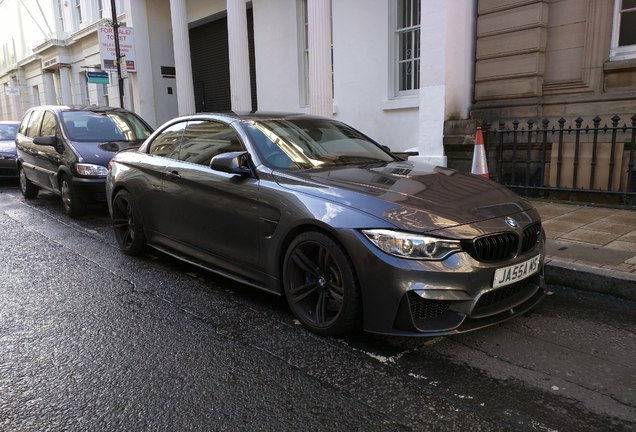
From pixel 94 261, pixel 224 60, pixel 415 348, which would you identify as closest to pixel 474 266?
pixel 415 348

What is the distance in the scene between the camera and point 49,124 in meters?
8.44

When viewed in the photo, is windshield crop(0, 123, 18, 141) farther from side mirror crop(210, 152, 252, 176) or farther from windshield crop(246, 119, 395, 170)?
side mirror crop(210, 152, 252, 176)

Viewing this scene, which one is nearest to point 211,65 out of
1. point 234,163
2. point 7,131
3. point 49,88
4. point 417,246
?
point 7,131

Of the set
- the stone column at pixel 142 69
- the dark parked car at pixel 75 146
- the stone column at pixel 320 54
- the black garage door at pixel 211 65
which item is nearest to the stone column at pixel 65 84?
the stone column at pixel 142 69

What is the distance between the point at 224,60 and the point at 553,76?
10870 mm

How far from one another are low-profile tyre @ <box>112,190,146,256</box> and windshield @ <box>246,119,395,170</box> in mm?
1853

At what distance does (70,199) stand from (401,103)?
6.33m

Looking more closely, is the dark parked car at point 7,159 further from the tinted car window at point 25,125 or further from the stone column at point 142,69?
the stone column at point 142,69

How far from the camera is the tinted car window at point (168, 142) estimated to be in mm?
4965

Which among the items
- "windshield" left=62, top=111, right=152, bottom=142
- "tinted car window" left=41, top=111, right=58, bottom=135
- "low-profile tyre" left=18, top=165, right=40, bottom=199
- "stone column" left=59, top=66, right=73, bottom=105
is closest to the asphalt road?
"windshield" left=62, top=111, right=152, bottom=142

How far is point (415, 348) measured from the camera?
3287 millimetres

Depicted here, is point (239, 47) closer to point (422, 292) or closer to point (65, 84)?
point (422, 292)

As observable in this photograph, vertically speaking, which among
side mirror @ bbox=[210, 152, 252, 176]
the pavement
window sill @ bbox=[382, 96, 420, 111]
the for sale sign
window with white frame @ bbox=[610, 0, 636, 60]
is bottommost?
the pavement

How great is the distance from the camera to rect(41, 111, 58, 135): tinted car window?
820 centimetres
